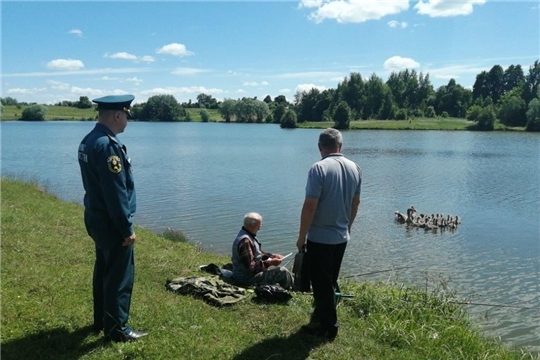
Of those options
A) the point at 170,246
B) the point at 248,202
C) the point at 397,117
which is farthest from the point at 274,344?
the point at 397,117

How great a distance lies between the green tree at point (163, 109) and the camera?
544 ft

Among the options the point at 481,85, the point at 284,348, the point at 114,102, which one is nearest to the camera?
the point at 114,102

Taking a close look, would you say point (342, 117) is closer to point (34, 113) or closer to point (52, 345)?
point (34, 113)

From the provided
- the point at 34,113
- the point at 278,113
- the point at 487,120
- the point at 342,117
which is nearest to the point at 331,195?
the point at 487,120

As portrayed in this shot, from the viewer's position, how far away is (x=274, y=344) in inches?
202

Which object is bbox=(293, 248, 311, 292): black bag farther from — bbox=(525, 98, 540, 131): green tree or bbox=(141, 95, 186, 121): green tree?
bbox=(141, 95, 186, 121): green tree

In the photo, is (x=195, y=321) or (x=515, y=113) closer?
(x=195, y=321)

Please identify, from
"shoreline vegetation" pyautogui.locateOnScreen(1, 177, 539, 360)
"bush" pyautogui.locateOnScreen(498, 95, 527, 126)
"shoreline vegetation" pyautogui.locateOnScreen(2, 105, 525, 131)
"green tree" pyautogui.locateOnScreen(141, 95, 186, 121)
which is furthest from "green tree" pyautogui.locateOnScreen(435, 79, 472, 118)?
"shoreline vegetation" pyautogui.locateOnScreen(1, 177, 539, 360)

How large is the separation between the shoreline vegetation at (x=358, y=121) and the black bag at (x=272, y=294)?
72.4m

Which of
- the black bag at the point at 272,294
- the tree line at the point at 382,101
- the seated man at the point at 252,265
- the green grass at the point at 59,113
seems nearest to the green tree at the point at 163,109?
the tree line at the point at 382,101

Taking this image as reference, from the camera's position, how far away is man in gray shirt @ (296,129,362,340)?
4906mm

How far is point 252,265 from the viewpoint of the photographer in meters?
7.05

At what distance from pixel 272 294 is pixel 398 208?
1640 centimetres

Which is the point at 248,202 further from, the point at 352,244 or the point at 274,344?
the point at 274,344
